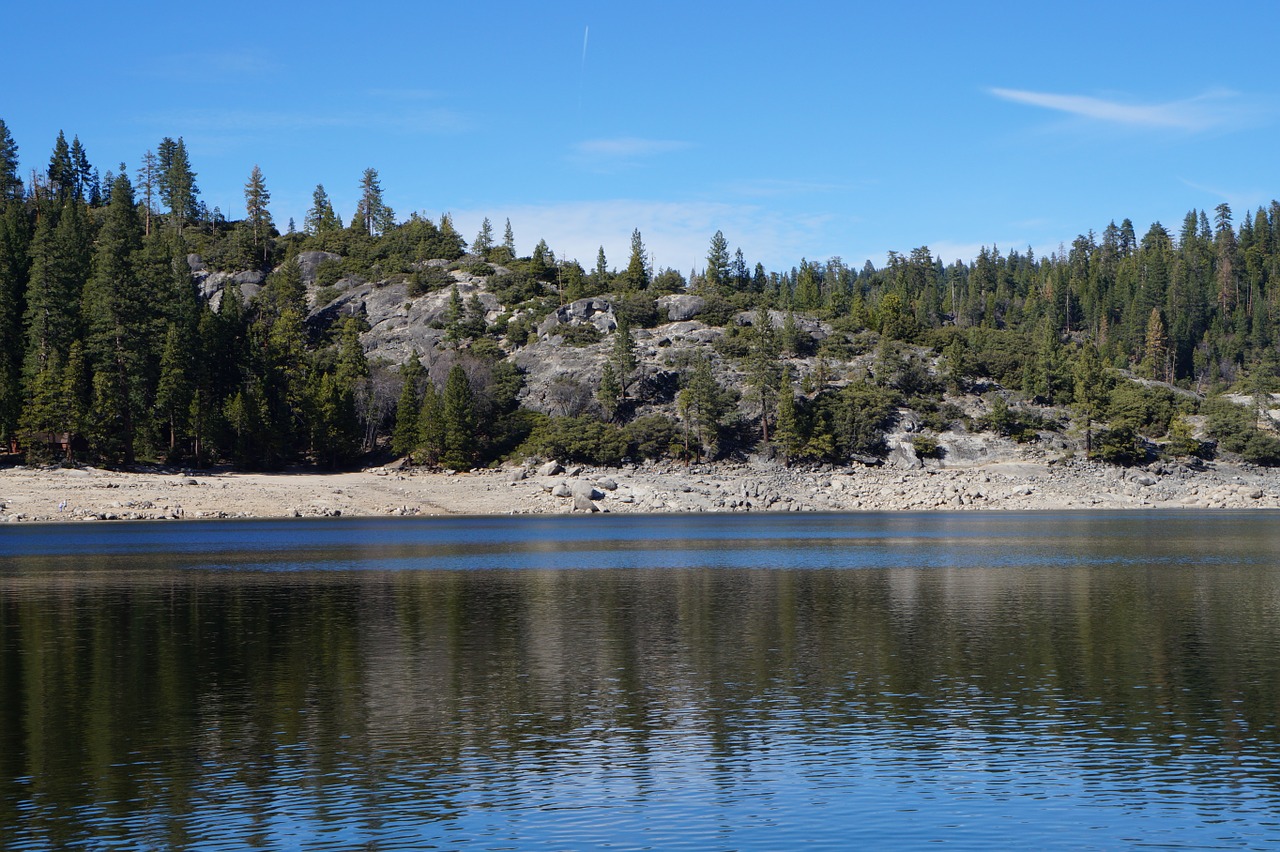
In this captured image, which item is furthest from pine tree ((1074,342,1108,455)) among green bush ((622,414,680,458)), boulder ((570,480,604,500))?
boulder ((570,480,604,500))

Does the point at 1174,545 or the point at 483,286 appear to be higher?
the point at 483,286

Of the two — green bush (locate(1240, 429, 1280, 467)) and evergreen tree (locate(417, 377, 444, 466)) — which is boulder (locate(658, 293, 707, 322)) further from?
green bush (locate(1240, 429, 1280, 467))

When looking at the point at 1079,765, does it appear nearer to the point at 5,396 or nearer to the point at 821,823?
the point at 821,823

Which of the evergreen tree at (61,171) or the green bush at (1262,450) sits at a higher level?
the evergreen tree at (61,171)

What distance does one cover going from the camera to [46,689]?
88.6ft

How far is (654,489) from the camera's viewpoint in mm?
116062

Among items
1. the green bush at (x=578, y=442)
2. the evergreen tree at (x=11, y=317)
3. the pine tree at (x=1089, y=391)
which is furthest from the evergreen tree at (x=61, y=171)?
the pine tree at (x=1089, y=391)

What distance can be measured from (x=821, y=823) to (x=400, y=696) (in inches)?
490

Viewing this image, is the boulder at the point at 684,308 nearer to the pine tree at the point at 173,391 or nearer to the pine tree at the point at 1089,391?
the pine tree at the point at 1089,391

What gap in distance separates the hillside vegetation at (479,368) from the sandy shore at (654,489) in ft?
13.3

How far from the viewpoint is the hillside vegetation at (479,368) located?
4358 inches

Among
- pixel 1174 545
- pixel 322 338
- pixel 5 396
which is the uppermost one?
pixel 322 338

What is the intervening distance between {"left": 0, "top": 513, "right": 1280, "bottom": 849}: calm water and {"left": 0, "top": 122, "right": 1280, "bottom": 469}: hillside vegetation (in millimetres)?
64336

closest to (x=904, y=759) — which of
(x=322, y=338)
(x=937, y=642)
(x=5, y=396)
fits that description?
(x=937, y=642)
